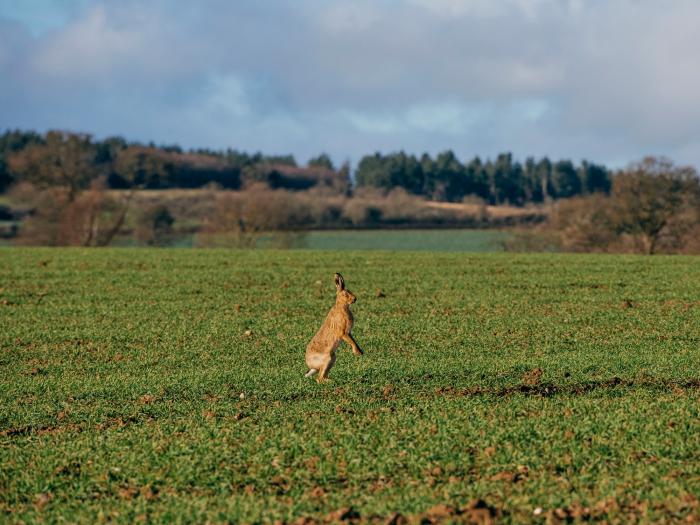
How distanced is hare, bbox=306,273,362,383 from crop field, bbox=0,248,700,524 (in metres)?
0.46

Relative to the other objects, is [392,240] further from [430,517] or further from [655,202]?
[430,517]

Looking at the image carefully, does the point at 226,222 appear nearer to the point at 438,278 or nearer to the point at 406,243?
the point at 406,243

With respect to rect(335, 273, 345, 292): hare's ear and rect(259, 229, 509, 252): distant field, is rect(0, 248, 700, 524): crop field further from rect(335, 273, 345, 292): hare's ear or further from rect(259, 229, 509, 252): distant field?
rect(259, 229, 509, 252): distant field

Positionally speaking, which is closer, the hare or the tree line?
the hare

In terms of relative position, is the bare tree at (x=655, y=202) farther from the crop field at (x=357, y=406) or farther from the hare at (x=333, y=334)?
the hare at (x=333, y=334)

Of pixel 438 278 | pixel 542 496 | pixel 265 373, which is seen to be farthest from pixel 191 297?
pixel 542 496

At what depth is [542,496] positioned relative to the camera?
806cm

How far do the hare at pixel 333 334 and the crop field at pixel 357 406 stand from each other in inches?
18.2

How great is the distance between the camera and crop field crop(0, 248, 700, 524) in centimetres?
825

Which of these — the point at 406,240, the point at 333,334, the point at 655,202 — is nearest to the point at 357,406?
the point at 333,334

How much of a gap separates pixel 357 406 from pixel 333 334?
124cm

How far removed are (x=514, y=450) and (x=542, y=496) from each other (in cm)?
140

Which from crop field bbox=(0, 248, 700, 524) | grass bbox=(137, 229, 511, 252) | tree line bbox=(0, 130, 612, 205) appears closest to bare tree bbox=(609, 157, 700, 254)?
grass bbox=(137, 229, 511, 252)

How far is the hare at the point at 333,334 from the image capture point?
41.0 ft
